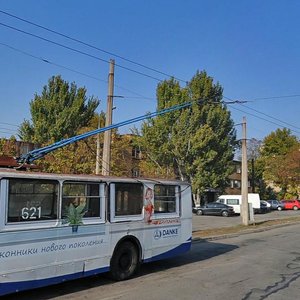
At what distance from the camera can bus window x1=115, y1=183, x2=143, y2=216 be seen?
10.1 m

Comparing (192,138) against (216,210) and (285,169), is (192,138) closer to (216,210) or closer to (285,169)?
(216,210)

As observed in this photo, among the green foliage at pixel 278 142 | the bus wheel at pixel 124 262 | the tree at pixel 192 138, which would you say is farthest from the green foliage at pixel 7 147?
the green foliage at pixel 278 142

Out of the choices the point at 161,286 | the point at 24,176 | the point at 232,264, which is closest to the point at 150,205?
the point at 161,286

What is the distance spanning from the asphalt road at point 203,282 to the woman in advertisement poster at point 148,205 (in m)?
1.36

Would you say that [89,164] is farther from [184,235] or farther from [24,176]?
[24,176]

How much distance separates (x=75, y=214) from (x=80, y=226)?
0.28 metres

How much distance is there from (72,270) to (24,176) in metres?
2.17

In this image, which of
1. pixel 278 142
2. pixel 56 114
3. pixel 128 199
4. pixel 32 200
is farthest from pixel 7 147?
pixel 278 142

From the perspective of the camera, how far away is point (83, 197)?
9250 mm

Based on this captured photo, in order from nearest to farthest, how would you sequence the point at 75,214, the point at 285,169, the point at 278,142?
the point at 75,214 < the point at 285,169 < the point at 278,142

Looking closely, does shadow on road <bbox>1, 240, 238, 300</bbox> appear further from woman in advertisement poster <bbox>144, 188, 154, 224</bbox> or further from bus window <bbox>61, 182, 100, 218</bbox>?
bus window <bbox>61, 182, 100, 218</bbox>

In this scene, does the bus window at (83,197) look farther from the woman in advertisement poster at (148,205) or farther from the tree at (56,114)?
the tree at (56,114)

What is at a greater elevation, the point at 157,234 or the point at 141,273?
the point at 157,234

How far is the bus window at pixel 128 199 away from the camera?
10094 millimetres
